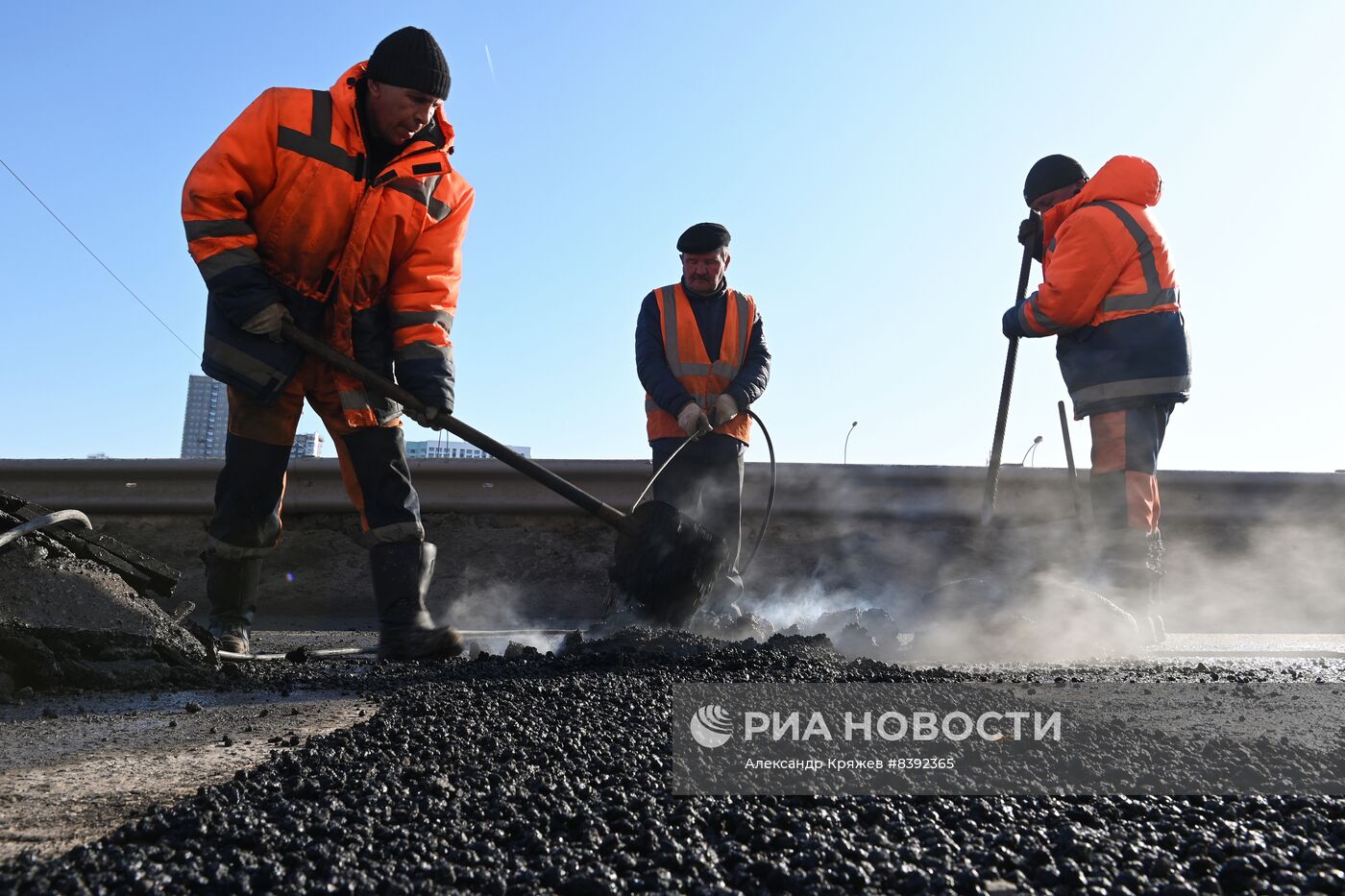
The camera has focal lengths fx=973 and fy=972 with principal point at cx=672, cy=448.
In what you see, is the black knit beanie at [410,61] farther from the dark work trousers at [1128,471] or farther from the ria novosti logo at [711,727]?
the dark work trousers at [1128,471]

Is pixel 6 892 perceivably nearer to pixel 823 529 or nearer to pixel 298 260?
pixel 298 260

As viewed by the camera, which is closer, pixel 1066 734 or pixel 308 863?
pixel 308 863

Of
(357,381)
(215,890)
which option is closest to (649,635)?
(357,381)

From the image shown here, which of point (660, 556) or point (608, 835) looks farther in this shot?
point (660, 556)

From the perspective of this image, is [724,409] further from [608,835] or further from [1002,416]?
[608,835]

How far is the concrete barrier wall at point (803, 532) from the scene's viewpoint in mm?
5340

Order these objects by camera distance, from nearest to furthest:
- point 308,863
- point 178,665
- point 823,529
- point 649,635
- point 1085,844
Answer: point 308,863 → point 1085,844 → point 178,665 → point 649,635 → point 823,529

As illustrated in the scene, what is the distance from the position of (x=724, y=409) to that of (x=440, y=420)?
1669mm

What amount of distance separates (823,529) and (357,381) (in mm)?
3020

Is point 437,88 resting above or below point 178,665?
above

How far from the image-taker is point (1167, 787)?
1.58 metres

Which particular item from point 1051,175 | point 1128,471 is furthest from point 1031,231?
point 1128,471

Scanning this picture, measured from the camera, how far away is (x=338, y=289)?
3273 mm

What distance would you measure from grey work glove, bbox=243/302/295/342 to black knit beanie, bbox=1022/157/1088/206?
144 inches
